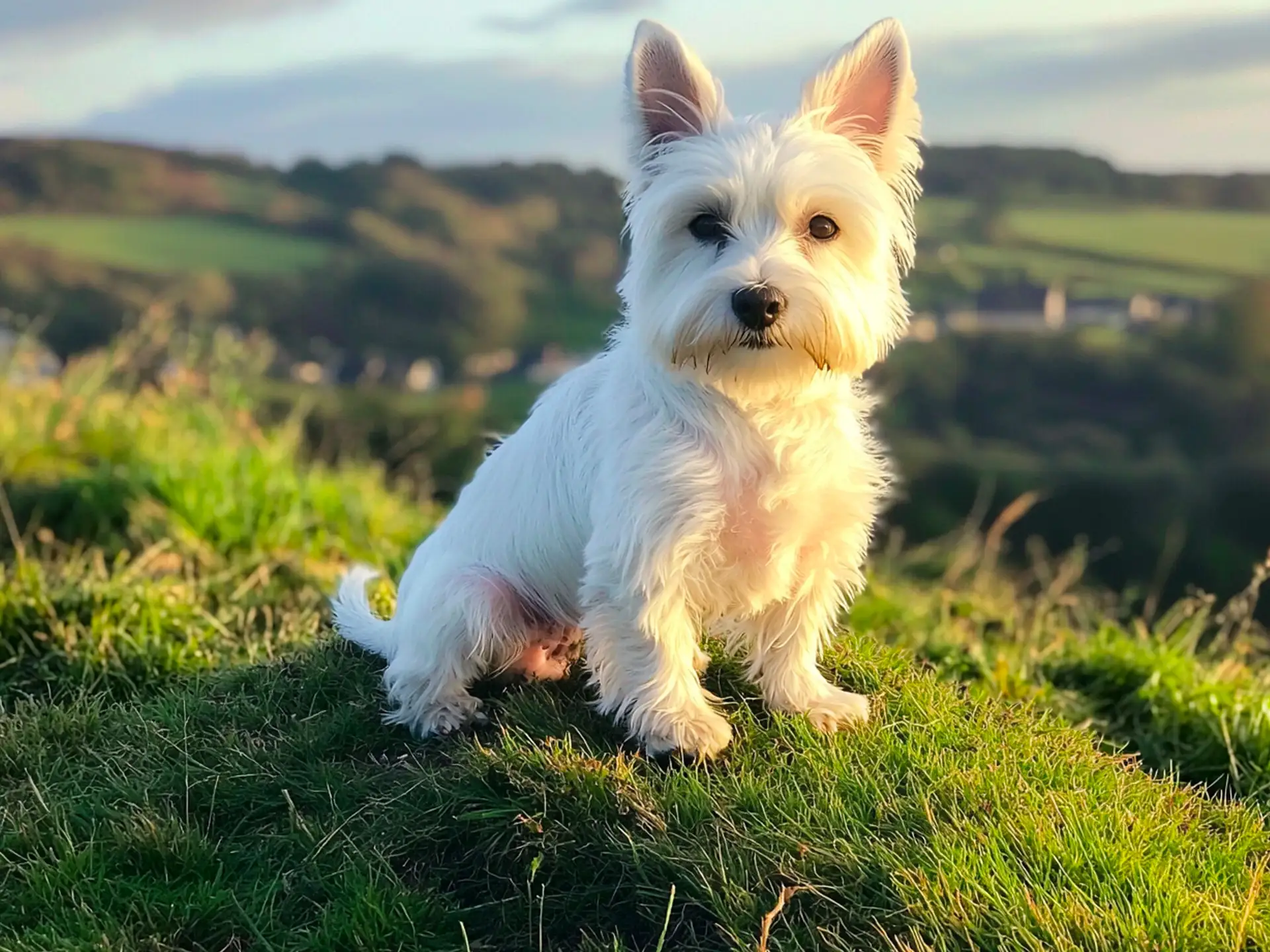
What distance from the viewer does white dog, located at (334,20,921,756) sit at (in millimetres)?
3424

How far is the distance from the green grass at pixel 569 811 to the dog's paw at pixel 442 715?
0.04 meters

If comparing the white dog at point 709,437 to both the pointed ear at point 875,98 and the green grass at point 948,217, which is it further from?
the green grass at point 948,217

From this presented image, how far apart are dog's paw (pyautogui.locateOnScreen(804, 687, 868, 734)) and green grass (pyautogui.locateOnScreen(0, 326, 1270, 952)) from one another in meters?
0.09

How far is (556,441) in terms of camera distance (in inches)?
162

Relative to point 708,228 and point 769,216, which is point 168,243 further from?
point 769,216

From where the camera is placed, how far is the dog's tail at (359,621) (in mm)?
4625

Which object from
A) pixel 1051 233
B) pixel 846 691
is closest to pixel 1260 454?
pixel 1051 233

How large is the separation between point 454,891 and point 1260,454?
2279 cm

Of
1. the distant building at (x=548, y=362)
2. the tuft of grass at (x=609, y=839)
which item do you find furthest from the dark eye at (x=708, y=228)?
the distant building at (x=548, y=362)

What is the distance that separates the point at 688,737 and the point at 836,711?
0.59 m

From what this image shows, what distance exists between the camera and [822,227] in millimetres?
3506

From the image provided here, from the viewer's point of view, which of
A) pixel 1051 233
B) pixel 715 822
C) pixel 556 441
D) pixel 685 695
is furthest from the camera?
pixel 1051 233

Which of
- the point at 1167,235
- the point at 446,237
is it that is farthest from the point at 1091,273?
the point at 446,237

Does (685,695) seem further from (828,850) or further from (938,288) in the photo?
(938,288)
